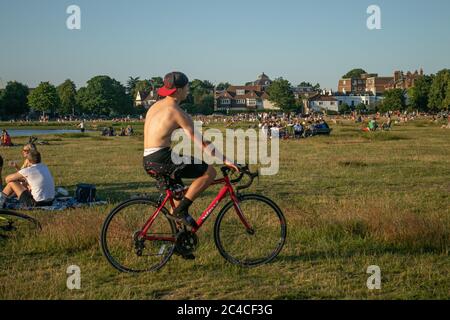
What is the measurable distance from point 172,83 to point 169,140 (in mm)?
661

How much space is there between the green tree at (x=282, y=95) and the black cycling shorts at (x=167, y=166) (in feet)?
451

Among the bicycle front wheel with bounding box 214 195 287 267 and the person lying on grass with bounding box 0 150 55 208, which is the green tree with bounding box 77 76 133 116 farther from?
the bicycle front wheel with bounding box 214 195 287 267

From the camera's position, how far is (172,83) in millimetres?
5824

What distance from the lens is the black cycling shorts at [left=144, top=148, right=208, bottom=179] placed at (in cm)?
568

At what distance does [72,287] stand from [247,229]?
2168 mm

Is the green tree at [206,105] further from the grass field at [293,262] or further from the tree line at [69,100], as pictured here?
the grass field at [293,262]

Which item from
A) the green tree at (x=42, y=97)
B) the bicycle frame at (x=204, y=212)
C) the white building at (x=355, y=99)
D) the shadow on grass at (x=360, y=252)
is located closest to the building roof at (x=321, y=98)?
the white building at (x=355, y=99)

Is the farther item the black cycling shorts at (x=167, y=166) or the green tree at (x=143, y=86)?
the green tree at (x=143, y=86)

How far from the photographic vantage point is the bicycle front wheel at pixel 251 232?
19.9 feet

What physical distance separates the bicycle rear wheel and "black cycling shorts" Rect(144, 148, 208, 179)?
39 centimetres

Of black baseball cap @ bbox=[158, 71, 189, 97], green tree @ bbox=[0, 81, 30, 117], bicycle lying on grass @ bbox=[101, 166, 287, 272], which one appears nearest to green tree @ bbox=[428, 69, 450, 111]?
green tree @ bbox=[0, 81, 30, 117]

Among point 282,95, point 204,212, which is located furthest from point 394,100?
point 204,212

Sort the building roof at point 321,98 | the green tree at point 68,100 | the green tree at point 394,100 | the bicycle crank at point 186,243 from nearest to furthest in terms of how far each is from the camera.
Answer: the bicycle crank at point 186,243
the green tree at point 394,100
the green tree at point 68,100
the building roof at point 321,98
